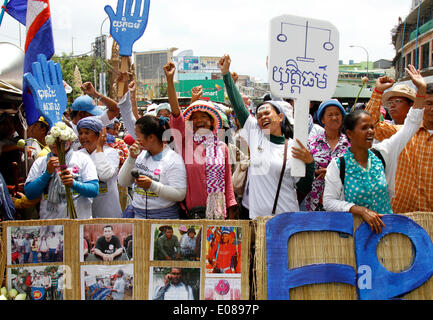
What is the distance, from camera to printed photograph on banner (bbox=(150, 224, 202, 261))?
2.71 meters

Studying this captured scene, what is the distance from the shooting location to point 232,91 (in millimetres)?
3176

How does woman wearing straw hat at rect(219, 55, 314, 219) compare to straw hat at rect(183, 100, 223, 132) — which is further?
straw hat at rect(183, 100, 223, 132)

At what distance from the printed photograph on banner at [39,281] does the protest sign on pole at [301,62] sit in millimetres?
1719

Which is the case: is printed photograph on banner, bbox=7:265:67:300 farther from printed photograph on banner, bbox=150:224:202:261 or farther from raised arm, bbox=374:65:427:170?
raised arm, bbox=374:65:427:170

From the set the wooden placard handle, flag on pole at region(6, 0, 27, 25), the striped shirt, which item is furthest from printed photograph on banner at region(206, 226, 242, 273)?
flag on pole at region(6, 0, 27, 25)

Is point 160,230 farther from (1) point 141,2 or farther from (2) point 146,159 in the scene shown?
(1) point 141,2

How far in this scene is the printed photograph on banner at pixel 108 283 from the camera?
2.71m

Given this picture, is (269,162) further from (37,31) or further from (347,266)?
(37,31)

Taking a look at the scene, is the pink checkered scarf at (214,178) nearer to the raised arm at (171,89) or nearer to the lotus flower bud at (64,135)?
the raised arm at (171,89)

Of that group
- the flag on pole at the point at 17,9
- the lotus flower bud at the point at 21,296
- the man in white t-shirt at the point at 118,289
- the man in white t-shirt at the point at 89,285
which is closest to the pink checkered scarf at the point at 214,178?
the man in white t-shirt at the point at 118,289

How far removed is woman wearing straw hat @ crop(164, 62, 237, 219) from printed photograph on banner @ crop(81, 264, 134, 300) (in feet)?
2.69

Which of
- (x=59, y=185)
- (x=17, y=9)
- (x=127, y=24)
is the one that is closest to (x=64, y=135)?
(x=59, y=185)

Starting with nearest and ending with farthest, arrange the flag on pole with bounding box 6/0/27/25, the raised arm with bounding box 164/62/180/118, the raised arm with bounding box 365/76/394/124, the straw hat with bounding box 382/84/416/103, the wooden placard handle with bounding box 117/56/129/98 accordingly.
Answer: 1. the raised arm with bounding box 365/76/394/124
2. the raised arm with bounding box 164/62/180/118
3. the straw hat with bounding box 382/84/416/103
4. the wooden placard handle with bounding box 117/56/129/98
5. the flag on pole with bounding box 6/0/27/25
